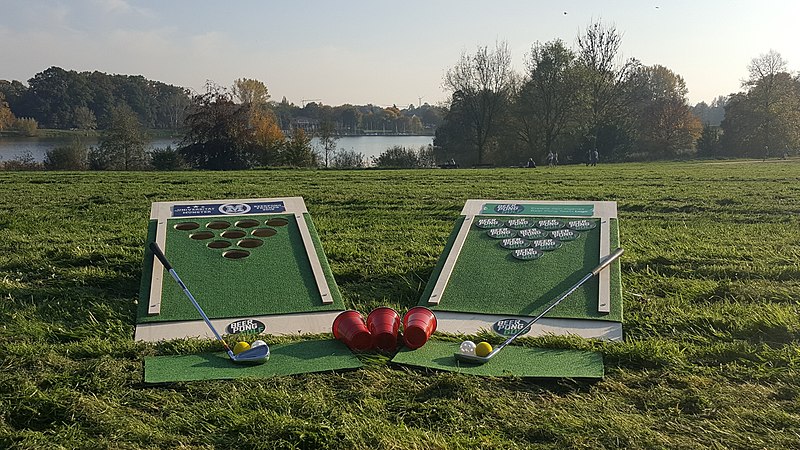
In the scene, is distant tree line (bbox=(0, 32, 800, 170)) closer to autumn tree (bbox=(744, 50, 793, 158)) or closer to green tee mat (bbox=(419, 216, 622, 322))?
autumn tree (bbox=(744, 50, 793, 158))

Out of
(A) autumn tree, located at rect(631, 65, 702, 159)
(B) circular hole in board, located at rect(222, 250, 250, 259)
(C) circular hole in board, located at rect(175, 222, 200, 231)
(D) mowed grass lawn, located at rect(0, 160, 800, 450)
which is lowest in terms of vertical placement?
(D) mowed grass lawn, located at rect(0, 160, 800, 450)

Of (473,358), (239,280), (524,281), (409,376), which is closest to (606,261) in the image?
(524,281)

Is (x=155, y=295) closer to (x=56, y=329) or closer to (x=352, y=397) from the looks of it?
(x=56, y=329)

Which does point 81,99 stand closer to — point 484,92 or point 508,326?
point 484,92

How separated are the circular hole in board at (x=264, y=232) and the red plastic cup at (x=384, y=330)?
2.13 metres

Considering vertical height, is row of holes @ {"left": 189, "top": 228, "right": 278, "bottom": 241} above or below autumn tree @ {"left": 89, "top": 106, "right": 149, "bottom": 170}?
below

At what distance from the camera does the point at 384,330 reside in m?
4.80

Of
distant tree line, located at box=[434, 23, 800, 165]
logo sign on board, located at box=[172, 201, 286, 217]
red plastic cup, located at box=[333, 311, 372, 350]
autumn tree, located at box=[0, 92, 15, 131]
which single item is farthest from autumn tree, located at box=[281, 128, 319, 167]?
red plastic cup, located at box=[333, 311, 372, 350]

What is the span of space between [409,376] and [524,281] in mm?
1915

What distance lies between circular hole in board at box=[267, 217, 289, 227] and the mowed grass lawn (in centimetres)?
81

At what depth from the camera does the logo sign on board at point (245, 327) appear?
17.3 ft

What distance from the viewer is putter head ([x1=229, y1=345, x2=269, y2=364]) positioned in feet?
14.9

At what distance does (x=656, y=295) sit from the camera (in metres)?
6.29

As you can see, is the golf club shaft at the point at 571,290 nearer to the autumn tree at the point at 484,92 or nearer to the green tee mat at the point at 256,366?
the green tee mat at the point at 256,366
